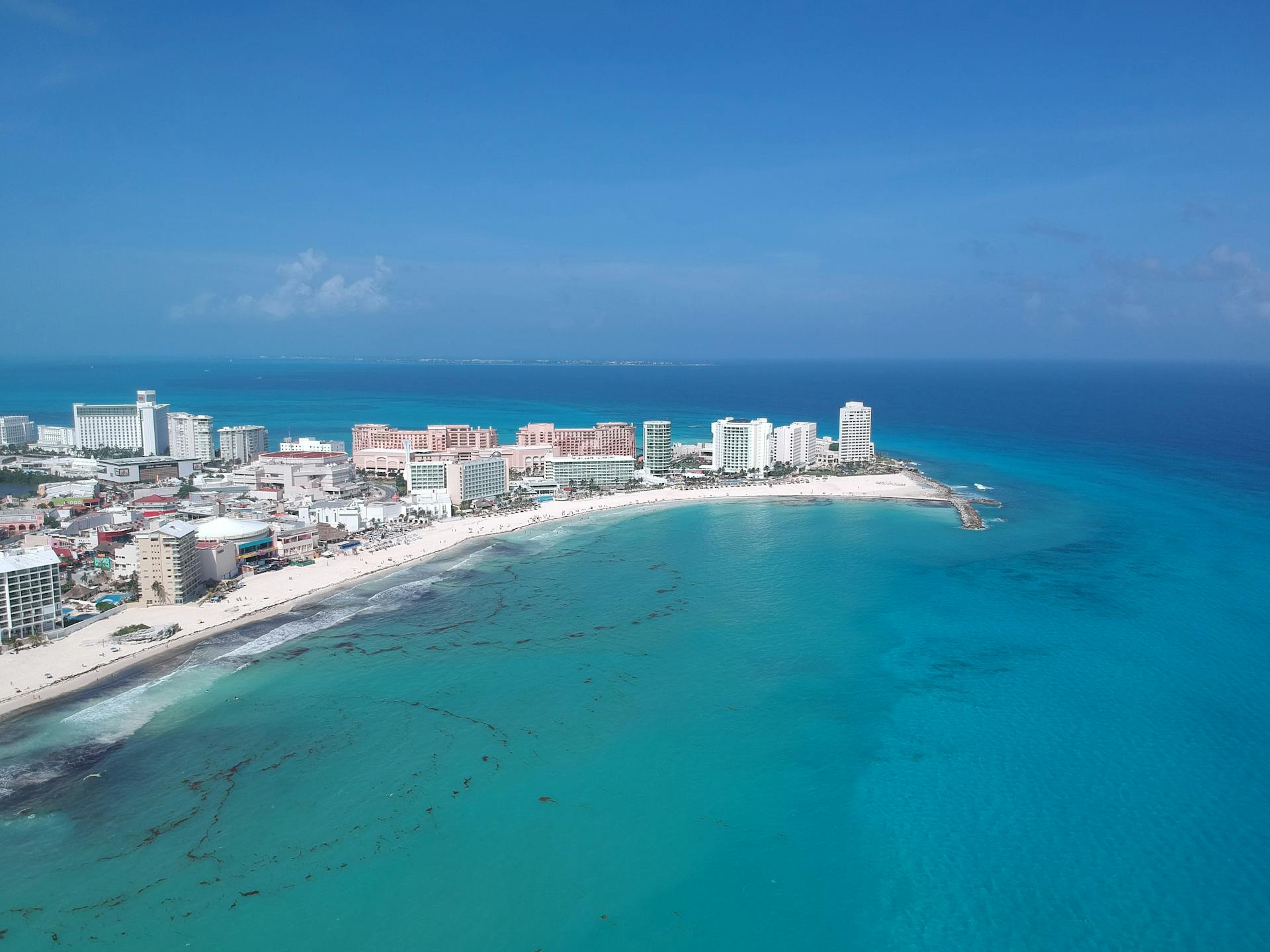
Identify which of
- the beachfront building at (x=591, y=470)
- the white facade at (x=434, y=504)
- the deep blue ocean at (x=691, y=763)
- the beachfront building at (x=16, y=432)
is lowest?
the deep blue ocean at (x=691, y=763)

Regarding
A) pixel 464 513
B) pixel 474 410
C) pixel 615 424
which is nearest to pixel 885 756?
pixel 464 513

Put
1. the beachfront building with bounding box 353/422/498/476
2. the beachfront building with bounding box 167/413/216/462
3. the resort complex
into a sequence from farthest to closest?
the beachfront building with bounding box 167/413/216/462 < the beachfront building with bounding box 353/422/498/476 < the resort complex

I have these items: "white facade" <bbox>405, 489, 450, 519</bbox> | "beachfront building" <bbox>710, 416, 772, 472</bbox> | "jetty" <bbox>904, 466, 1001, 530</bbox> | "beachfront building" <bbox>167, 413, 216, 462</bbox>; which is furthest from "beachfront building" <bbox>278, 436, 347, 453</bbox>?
"jetty" <bbox>904, 466, 1001, 530</bbox>

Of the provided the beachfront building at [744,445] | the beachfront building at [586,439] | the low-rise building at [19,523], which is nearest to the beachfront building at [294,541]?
the low-rise building at [19,523]

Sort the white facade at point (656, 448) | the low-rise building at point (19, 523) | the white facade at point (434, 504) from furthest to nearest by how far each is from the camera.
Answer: the white facade at point (656, 448) → the white facade at point (434, 504) → the low-rise building at point (19, 523)

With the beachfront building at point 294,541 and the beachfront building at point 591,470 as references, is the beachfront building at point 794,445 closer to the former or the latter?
the beachfront building at point 591,470

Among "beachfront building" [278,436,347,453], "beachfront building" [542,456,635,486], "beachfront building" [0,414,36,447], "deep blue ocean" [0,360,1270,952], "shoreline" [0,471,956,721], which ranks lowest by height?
"deep blue ocean" [0,360,1270,952]

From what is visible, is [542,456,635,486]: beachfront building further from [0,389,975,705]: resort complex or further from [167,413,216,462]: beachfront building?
[167,413,216,462]: beachfront building
